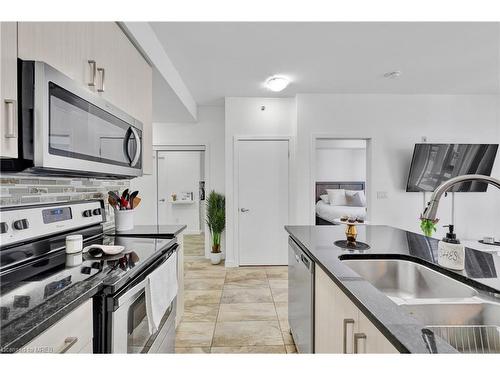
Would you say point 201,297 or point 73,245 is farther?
point 201,297

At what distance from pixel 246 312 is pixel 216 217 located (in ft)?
6.03

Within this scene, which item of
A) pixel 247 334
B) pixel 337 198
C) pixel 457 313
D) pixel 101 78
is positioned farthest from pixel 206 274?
pixel 337 198

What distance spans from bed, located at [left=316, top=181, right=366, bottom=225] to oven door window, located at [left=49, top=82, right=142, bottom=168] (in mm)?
5019

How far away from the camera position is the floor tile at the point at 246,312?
2.55m

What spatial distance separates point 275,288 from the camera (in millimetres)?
3293

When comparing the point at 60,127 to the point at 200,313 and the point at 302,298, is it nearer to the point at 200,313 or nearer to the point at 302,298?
the point at 302,298

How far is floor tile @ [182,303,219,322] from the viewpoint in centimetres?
253

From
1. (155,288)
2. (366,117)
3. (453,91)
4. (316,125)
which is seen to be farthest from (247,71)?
(453,91)

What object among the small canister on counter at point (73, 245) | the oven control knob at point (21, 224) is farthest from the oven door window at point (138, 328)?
the oven control knob at point (21, 224)

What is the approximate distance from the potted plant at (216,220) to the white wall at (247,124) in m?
0.18

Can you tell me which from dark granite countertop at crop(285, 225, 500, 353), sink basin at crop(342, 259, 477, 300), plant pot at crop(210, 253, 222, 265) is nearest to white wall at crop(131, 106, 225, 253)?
plant pot at crop(210, 253, 222, 265)

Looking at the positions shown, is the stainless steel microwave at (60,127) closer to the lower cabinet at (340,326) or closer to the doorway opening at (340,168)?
the lower cabinet at (340,326)

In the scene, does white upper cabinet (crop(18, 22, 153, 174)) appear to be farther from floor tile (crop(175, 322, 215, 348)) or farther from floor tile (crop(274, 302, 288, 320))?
floor tile (crop(274, 302, 288, 320))

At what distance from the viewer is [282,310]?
270cm
